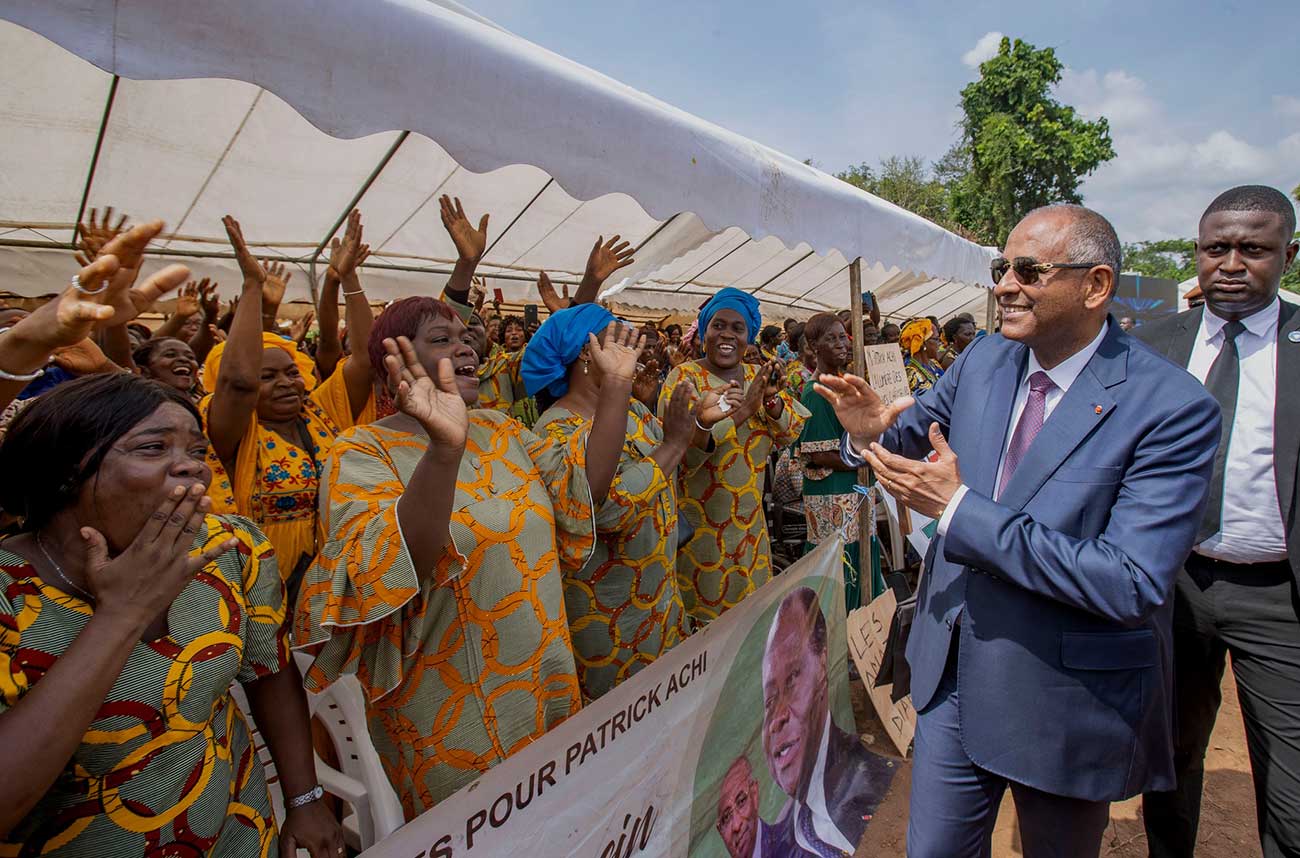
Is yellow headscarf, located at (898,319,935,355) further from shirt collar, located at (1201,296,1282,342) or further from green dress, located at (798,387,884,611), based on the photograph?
shirt collar, located at (1201,296,1282,342)

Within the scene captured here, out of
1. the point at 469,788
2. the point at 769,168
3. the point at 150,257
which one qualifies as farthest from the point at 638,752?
the point at 150,257

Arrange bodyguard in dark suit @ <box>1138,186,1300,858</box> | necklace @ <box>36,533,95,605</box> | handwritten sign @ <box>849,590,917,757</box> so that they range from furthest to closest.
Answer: handwritten sign @ <box>849,590,917,757</box>, bodyguard in dark suit @ <box>1138,186,1300,858</box>, necklace @ <box>36,533,95,605</box>

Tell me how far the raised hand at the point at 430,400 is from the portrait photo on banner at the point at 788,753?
1.36m

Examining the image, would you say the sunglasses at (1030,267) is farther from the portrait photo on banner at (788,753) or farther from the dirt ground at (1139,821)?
the dirt ground at (1139,821)

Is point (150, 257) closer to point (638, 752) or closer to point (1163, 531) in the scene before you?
A: point (638, 752)

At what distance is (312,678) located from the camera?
163 cm

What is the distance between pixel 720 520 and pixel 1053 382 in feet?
5.56

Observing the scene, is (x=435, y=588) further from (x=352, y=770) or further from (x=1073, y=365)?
(x=1073, y=365)

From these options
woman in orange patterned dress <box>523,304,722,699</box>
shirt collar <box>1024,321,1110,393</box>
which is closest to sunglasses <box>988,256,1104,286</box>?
shirt collar <box>1024,321,1110,393</box>

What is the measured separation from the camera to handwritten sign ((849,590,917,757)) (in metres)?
3.35

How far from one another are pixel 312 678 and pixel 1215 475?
8.79 feet

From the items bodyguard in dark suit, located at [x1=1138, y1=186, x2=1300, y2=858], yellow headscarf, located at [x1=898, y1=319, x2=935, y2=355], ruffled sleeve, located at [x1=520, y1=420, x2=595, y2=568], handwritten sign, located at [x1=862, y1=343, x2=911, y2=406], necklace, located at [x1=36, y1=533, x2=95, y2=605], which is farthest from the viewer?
yellow headscarf, located at [x1=898, y1=319, x2=935, y2=355]

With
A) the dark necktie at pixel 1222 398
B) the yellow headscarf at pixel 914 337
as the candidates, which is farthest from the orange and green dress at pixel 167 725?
the yellow headscarf at pixel 914 337

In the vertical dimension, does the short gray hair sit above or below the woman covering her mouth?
above
